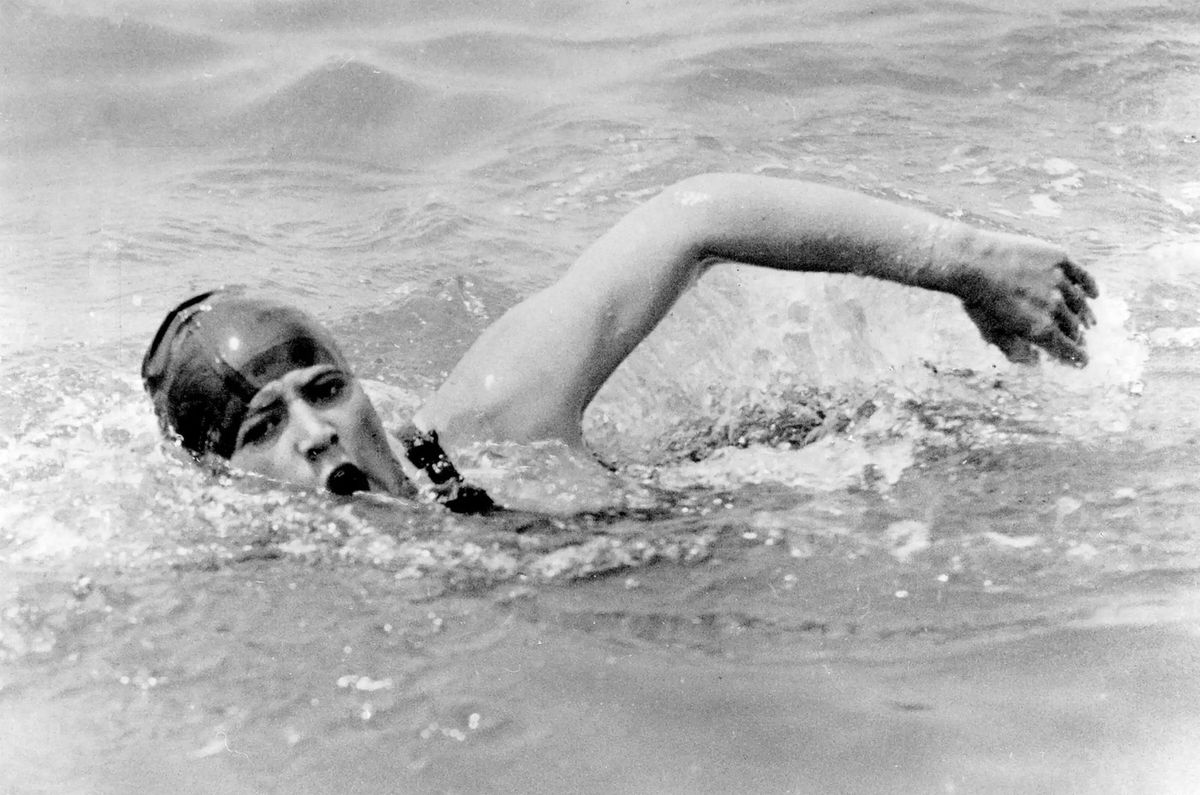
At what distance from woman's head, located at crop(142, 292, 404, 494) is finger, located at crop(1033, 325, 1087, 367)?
1.71 meters

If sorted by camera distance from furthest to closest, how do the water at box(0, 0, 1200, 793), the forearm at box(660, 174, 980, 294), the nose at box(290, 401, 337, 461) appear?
1. the forearm at box(660, 174, 980, 294)
2. the nose at box(290, 401, 337, 461)
3. the water at box(0, 0, 1200, 793)

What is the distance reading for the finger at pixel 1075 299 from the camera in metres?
3.74

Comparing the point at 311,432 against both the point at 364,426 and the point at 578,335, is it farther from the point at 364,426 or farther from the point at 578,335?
the point at 578,335

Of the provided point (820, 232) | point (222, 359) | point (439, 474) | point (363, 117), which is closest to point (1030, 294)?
point (820, 232)

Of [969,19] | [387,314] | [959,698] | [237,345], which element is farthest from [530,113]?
[959,698]

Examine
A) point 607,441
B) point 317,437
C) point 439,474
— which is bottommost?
point 607,441

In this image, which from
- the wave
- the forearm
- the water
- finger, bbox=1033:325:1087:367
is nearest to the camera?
the water

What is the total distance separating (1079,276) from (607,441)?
1446 mm

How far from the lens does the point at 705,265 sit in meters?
3.95

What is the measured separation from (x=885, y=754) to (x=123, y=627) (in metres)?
1.64

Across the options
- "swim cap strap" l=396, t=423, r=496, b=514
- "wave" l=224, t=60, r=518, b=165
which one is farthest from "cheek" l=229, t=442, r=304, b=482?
"wave" l=224, t=60, r=518, b=165

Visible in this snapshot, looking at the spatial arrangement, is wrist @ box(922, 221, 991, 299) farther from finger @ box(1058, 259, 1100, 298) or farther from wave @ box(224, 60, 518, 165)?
wave @ box(224, 60, 518, 165)

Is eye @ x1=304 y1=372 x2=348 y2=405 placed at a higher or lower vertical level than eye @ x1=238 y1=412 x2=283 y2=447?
higher

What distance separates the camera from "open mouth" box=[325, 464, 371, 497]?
3.39 metres
